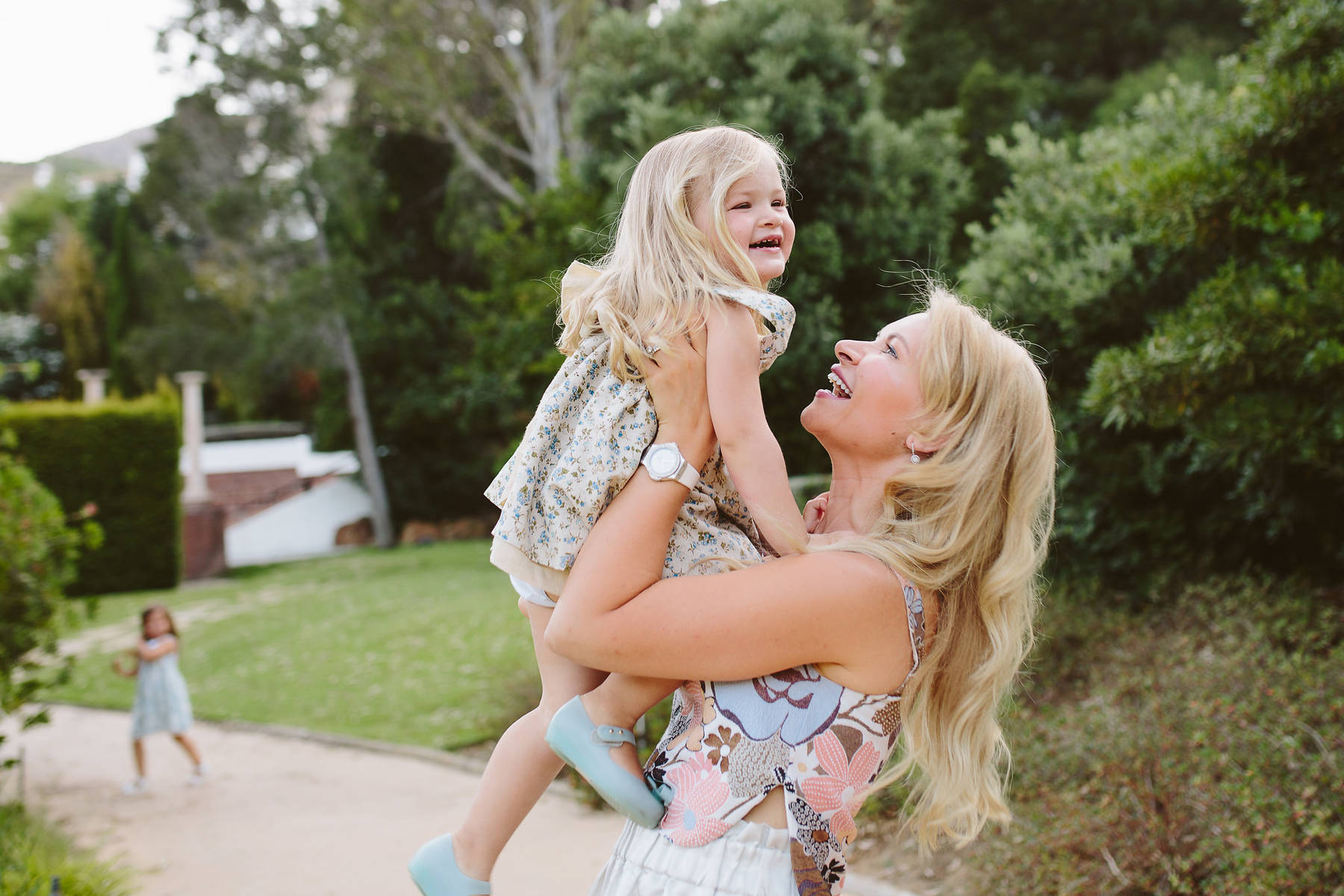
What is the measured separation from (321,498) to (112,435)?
834 cm

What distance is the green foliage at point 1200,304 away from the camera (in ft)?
13.8

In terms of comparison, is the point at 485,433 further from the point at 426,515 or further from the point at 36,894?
the point at 36,894

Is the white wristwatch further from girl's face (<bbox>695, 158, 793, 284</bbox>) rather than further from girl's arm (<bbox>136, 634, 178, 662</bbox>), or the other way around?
girl's arm (<bbox>136, 634, 178, 662</bbox>)

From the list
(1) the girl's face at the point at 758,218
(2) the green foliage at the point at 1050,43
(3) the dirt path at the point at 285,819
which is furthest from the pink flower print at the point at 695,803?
(2) the green foliage at the point at 1050,43

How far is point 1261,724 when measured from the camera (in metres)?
4.16

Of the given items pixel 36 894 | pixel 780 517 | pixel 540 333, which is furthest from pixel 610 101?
pixel 780 517

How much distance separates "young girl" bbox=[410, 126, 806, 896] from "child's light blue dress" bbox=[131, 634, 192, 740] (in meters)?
6.25

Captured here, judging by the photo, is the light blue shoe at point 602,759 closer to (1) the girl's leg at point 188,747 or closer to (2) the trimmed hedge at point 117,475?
(1) the girl's leg at point 188,747

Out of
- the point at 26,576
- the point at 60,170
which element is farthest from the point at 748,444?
the point at 60,170

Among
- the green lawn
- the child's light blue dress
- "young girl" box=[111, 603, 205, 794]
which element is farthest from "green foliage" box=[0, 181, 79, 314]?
the child's light blue dress

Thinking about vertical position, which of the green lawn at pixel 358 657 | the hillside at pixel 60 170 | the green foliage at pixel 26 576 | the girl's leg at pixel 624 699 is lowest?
the green lawn at pixel 358 657

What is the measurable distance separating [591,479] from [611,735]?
1.34 ft

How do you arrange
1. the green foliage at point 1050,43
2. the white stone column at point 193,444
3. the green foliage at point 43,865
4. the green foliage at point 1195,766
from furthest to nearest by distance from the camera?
the white stone column at point 193,444, the green foliage at point 1050,43, the green foliage at point 43,865, the green foliage at point 1195,766

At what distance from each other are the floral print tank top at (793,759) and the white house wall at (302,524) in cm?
2190
